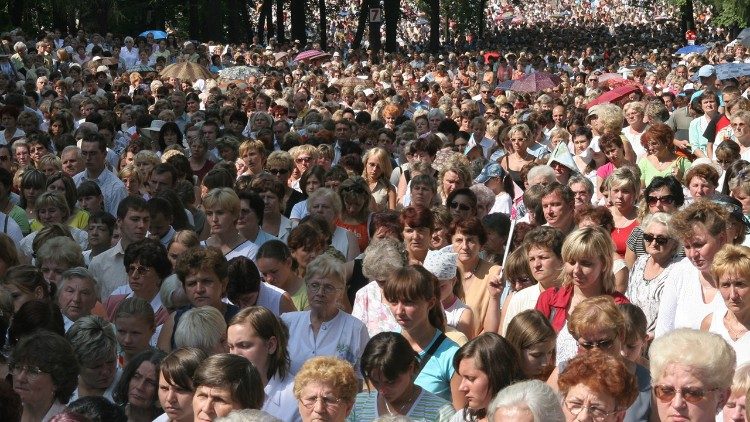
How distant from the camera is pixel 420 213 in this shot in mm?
9156

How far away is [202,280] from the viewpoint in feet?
25.8

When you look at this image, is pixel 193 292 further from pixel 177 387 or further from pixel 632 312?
pixel 632 312

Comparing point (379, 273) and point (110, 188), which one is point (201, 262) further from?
point (110, 188)

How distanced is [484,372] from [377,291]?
210 cm

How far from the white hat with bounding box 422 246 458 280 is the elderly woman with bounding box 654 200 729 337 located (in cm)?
116

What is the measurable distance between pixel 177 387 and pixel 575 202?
447 cm

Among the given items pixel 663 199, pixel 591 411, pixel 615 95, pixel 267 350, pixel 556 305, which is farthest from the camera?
pixel 615 95

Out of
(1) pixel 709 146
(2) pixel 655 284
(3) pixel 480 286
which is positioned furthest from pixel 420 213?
(1) pixel 709 146

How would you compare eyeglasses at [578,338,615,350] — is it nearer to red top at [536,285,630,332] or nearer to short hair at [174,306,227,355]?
red top at [536,285,630,332]

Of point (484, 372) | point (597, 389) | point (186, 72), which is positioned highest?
point (597, 389)

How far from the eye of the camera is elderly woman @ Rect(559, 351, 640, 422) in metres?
5.24

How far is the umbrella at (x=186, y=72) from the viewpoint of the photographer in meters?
25.5

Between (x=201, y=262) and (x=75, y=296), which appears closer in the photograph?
(x=201, y=262)

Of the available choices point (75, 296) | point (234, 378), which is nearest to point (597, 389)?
point (234, 378)
